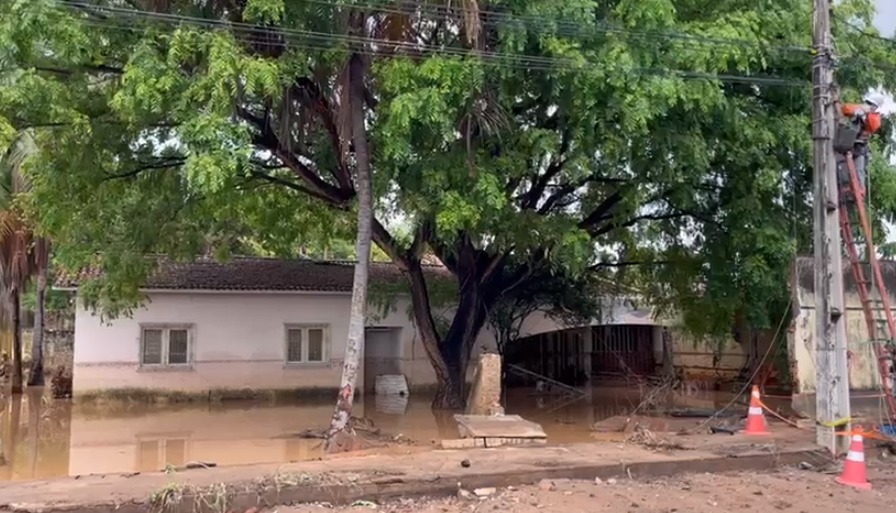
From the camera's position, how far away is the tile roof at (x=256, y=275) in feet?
71.9

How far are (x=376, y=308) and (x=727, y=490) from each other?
49.2 feet

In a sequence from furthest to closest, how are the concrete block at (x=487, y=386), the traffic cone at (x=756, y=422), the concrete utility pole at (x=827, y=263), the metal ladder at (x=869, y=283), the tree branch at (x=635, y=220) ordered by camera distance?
the tree branch at (x=635, y=220), the concrete block at (x=487, y=386), the traffic cone at (x=756, y=422), the metal ladder at (x=869, y=283), the concrete utility pole at (x=827, y=263)

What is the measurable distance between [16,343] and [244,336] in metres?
6.68

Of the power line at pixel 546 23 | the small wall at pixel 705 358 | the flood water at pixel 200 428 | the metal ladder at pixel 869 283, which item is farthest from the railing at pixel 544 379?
the power line at pixel 546 23

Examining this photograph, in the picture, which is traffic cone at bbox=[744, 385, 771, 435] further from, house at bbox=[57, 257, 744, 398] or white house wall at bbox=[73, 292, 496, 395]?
white house wall at bbox=[73, 292, 496, 395]

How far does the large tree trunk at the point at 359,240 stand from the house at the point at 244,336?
29.5 ft

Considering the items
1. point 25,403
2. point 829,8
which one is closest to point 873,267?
point 829,8

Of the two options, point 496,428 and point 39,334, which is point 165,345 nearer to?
point 39,334

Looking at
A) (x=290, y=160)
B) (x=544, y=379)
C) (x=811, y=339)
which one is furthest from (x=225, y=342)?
(x=811, y=339)

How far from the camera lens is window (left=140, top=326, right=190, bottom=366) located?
71.2 ft

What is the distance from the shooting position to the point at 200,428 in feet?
57.0

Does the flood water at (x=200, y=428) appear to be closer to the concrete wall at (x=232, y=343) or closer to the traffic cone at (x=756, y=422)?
the concrete wall at (x=232, y=343)

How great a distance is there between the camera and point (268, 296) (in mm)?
23000

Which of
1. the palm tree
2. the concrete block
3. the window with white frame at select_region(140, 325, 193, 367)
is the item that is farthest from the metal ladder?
the palm tree
